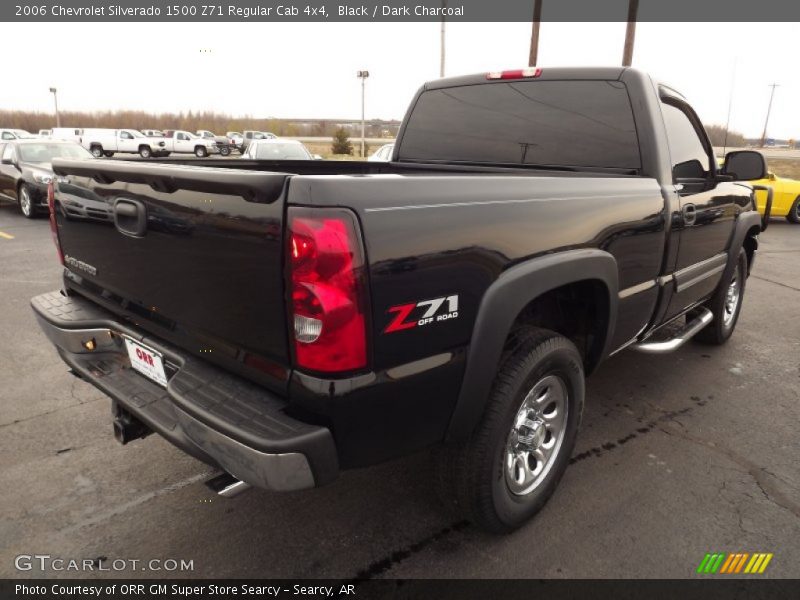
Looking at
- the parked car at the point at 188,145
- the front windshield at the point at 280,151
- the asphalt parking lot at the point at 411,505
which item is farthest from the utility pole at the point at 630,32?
the parked car at the point at 188,145

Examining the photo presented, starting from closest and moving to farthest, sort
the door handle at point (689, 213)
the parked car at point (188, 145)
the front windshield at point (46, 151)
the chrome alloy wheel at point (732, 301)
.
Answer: the door handle at point (689, 213)
the chrome alloy wheel at point (732, 301)
the front windshield at point (46, 151)
the parked car at point (188, 145)

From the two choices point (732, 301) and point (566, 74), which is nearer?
point (566, 74)

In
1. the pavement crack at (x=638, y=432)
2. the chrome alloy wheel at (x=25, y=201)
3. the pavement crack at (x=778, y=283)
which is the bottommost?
the pavement crack at (x=778, y=283)

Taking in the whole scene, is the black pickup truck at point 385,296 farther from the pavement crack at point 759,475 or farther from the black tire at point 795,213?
the black tire at point 795,213

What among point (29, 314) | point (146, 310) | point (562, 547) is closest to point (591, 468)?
point (562, 547)

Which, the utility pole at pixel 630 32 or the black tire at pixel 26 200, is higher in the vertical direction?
the utility pole at pixel 630 32

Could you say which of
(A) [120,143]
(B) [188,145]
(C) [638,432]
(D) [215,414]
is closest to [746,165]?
(C) [638,432]

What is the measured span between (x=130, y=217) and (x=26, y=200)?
38.9ft

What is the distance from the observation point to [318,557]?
2.32 metres

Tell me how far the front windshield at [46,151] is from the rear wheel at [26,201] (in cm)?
70

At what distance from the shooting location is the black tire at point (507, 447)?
7.11 feet

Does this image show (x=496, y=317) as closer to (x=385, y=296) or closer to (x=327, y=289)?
(x=385, y=296)

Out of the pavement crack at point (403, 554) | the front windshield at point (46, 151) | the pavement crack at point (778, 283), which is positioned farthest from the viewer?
the front windshield at point (46, 151)

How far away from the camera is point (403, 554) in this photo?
2346 mm
